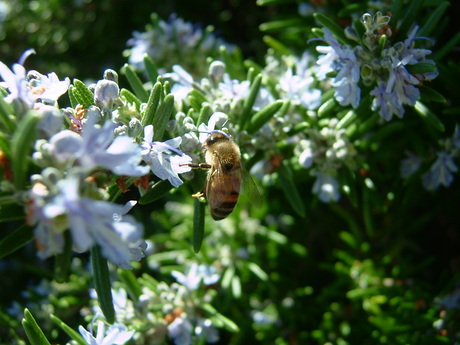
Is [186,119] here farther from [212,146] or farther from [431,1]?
[431,1]

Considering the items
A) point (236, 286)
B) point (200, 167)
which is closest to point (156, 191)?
point (200, 167)

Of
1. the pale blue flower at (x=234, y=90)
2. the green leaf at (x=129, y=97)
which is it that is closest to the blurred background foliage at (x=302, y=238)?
the pale blue flower at (x=234, y=90)

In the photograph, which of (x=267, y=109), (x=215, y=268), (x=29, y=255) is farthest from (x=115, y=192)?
(x=29, y=255)

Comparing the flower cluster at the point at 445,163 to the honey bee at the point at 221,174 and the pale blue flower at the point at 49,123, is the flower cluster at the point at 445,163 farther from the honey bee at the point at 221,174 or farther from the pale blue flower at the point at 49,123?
the pale blue flower at the point at 49,123

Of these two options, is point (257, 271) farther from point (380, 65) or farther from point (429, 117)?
point (380, 65)

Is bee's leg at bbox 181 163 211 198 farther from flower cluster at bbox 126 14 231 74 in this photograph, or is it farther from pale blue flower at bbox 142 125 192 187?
flower cluster at bbox 126 14 231 74

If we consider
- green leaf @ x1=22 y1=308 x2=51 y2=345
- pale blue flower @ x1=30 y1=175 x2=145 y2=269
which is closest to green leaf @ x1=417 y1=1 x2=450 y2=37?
pale blue flower @ x1=30 y1=175 x2=145 y2=269
